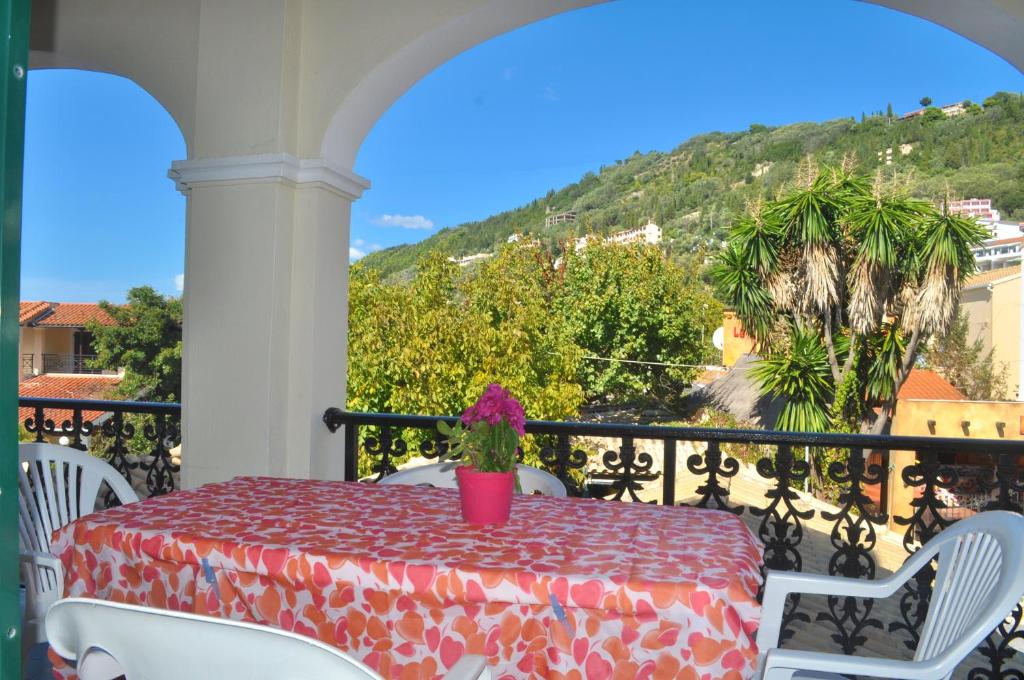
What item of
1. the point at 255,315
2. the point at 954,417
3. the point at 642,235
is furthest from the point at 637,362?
the point at 255,315

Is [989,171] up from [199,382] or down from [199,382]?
up

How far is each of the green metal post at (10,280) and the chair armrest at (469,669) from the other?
0.47 metres

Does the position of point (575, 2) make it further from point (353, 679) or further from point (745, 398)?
→ point (745, 398)

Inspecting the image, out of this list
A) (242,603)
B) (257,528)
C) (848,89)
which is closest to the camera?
(242,603)

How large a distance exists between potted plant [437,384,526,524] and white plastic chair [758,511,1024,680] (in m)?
0.54

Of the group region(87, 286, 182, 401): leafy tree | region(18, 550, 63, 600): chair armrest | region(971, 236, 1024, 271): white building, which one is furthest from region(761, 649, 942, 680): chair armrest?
region(971, 236, 1024, 271): white building

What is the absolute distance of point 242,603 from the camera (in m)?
1.39

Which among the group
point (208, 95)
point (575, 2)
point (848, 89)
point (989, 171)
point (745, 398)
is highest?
point (848, 89)

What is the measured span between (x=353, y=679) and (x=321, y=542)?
67cm

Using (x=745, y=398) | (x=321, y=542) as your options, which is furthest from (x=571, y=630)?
(x=745, y=398)

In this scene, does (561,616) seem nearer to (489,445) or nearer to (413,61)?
(489,445)

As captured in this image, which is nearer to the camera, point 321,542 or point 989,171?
point 321,542

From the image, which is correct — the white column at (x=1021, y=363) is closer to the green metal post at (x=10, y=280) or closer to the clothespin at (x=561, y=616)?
the clothespin at (x=561, y=616)

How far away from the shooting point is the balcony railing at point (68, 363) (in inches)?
1011
